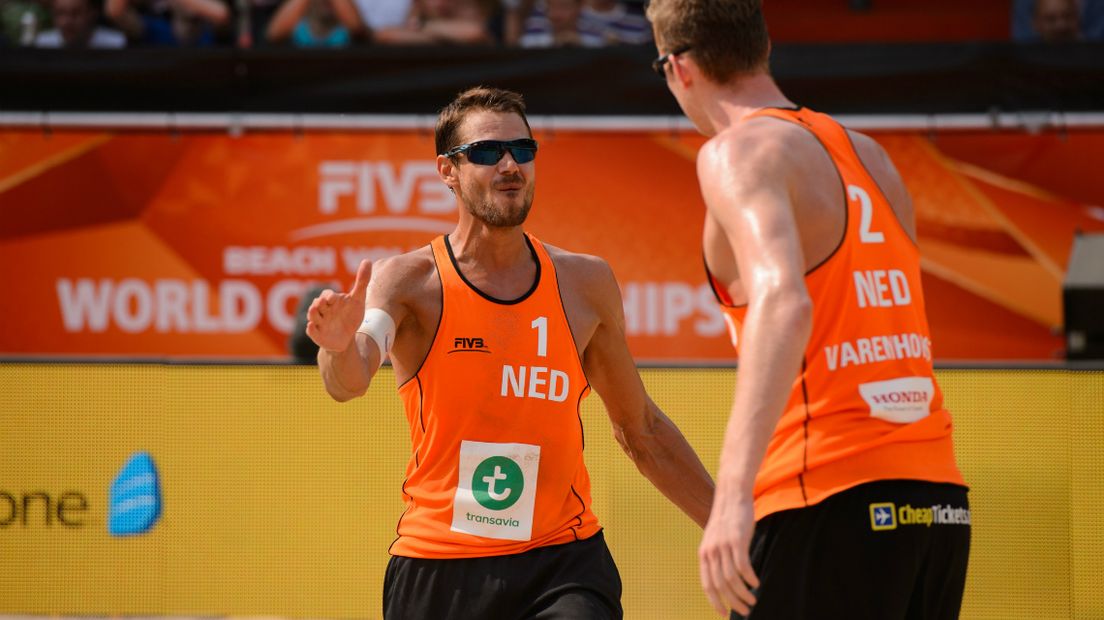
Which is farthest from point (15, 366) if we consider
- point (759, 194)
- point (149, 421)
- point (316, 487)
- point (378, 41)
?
point (759, 194)

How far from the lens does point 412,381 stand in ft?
12.0

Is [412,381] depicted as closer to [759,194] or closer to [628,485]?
[759,194]

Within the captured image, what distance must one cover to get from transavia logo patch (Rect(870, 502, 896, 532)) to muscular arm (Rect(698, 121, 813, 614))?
1.03 ft

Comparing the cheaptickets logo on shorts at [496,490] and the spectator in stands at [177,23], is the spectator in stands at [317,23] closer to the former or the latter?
the spectator in stands at [177,23]

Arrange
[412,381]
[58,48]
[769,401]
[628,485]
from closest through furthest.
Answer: [769,401] → [412,381] → [628,485] → [58,48]

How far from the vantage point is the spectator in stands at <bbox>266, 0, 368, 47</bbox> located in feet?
29.5

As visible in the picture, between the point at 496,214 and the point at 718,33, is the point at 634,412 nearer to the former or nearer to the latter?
the point at 496,214

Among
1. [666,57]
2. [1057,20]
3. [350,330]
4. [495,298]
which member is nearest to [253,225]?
[495,298]

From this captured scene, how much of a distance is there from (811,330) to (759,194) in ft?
0.89

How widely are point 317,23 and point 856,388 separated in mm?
7242

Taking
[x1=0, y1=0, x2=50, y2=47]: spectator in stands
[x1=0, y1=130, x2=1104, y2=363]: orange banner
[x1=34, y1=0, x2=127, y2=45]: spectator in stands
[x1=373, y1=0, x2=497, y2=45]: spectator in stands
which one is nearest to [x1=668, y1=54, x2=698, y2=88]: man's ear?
[x1=0, y1=130, x2=1104, y2=363]: orange banner

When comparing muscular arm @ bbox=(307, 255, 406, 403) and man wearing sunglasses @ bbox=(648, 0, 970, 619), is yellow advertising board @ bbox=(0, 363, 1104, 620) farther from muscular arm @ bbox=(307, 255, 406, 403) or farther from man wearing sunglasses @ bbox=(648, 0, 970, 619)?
man wearing sunglasses @ bbox=(648, 0, 970, 619)

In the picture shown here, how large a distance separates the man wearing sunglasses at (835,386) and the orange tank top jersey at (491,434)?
1.10 meters

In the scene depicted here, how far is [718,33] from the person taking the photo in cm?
264
